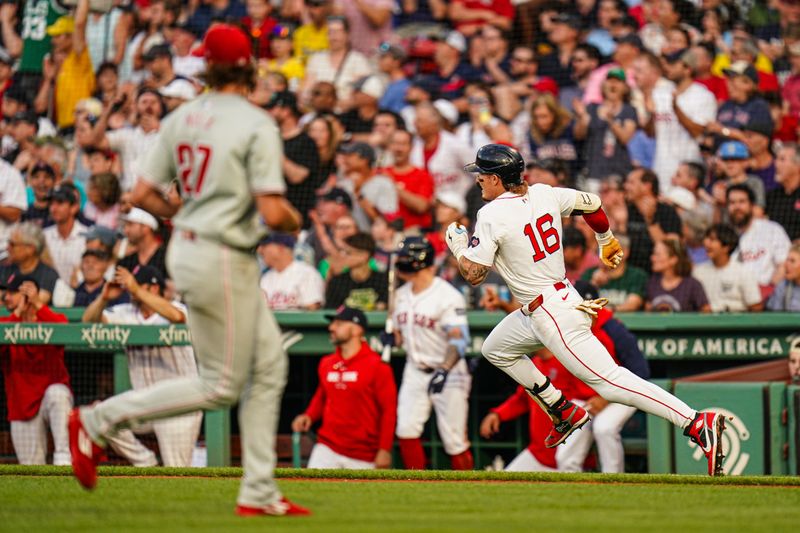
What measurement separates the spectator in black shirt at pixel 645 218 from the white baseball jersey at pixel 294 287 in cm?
258

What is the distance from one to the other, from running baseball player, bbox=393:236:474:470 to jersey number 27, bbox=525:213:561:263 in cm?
287

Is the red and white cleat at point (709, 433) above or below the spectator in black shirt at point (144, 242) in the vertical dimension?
below

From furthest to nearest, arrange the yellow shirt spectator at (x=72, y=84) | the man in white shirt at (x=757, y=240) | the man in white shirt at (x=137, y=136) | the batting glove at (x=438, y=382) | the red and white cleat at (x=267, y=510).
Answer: the yellow shirt spectator at (x=72, y=84), the man in white shirt at (x=137, y=136), the man in white shirt at (x=757, y=240), the batting glove at (x=438, y=382), the red and white cleat at (x=267, y=510)

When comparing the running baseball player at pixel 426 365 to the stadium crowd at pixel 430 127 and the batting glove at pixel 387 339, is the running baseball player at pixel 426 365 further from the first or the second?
the stadium crowd at pixel 430 127

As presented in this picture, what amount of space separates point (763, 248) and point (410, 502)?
5.62 m

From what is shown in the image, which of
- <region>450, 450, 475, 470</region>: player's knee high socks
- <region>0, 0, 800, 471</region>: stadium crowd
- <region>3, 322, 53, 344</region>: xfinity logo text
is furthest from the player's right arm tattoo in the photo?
<region>3, 322, 53, 344</region>: xfinity logo text

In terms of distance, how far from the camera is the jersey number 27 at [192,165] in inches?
213

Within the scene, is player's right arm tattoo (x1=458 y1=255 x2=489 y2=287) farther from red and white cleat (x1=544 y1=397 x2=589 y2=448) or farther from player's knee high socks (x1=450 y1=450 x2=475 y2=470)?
player's knee high socks (x1=450 y1=450 x2=475 y2=470)

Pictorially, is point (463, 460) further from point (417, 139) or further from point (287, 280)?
point (417, 139)

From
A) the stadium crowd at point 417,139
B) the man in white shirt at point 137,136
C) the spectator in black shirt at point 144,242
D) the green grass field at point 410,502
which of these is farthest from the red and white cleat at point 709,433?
the man in white shirt at point 137,136

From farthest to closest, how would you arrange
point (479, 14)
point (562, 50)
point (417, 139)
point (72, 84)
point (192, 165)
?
1. point (479, 14)
2. point (72, 84)
3. point (562, 50)
4. point (417, 139)
5. point (192, 165)

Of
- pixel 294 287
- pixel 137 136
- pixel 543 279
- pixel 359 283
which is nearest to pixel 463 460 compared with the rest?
pixel 359 283

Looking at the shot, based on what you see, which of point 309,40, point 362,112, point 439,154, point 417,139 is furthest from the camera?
point 309,40

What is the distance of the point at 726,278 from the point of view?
1070 centimetres
